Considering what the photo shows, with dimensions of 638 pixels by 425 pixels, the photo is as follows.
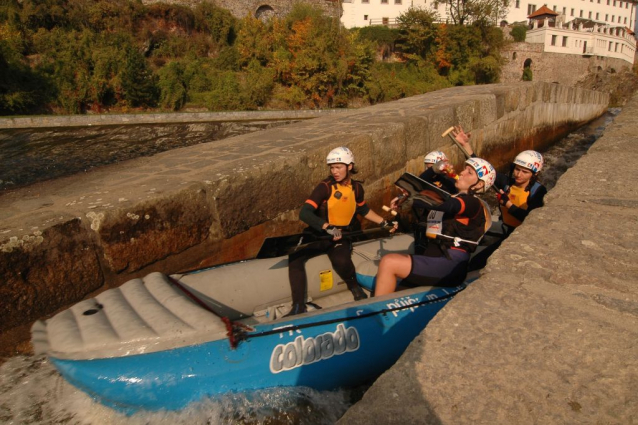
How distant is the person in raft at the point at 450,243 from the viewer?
3352mm

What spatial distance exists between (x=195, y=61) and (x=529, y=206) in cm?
2325

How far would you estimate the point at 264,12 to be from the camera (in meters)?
34.3

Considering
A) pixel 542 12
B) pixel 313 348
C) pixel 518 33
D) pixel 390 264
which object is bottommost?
pixel 313 348

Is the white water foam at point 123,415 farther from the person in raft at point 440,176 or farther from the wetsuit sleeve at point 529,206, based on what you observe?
the person in raft at point 440,176

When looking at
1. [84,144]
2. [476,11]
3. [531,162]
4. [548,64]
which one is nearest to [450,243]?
[531,162]

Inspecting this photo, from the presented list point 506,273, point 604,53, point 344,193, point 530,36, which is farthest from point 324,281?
point 604,53

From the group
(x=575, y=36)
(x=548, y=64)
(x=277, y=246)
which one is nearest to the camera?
(x=277, y=246)

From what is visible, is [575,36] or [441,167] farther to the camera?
[575,36]

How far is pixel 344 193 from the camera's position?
4.09 metres

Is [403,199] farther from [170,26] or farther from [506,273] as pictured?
[170,26]

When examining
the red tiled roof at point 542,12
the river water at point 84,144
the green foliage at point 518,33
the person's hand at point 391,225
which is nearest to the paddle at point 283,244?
the person's hand at point 391,225

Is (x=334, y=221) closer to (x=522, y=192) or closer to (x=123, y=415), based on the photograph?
(x=522, y=192)

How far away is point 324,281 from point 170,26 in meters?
28.9

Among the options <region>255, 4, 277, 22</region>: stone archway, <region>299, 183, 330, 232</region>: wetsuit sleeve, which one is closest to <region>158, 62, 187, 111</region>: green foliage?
<region>255, 4, 277, 22</region>: stone archway
